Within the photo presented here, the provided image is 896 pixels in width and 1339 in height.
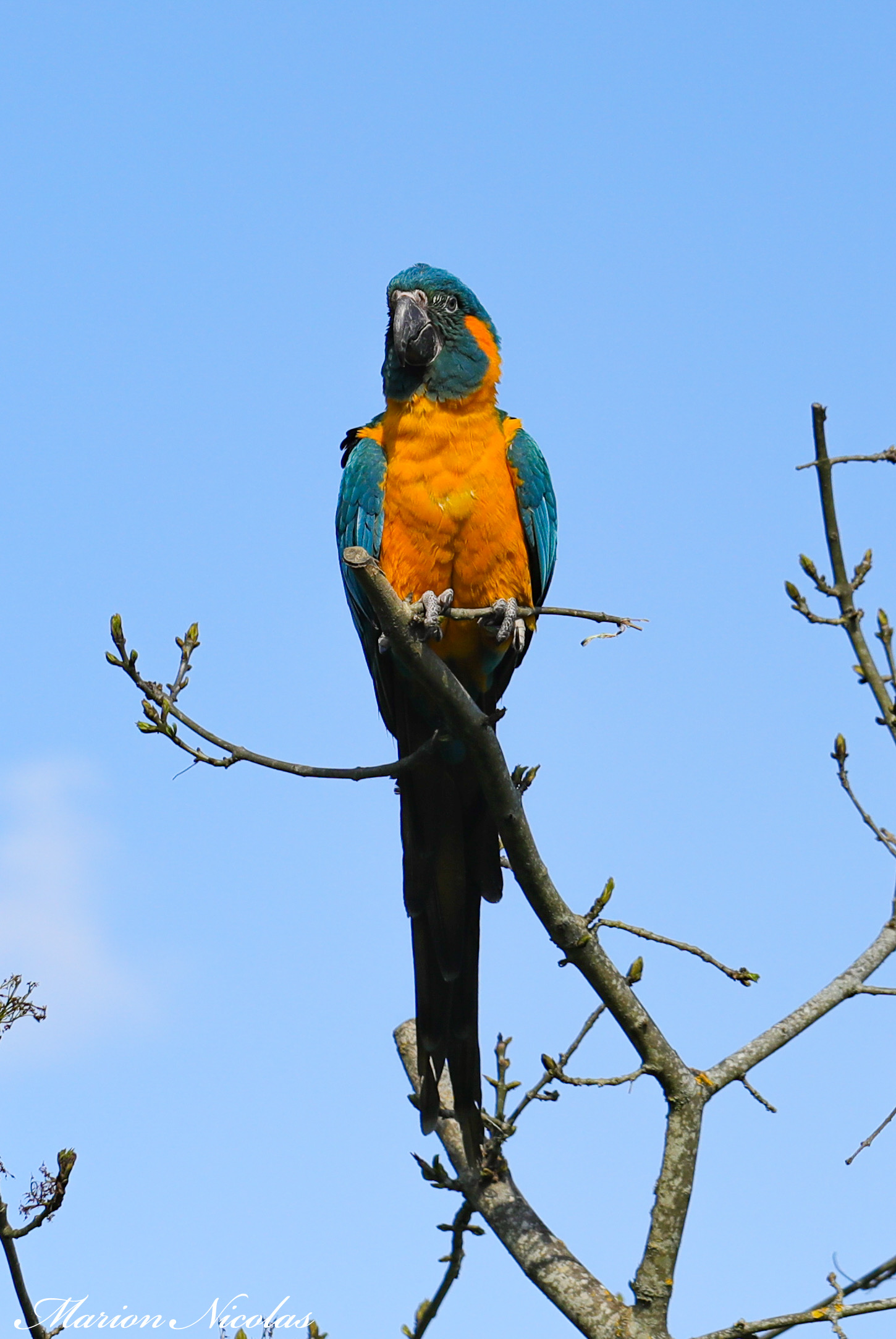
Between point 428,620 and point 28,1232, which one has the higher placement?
point 428,620

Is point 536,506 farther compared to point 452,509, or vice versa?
point 536,506

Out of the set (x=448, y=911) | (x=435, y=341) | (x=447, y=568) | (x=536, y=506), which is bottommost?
(x=448, y=911)

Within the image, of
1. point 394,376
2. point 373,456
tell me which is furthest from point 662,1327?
point 394,376

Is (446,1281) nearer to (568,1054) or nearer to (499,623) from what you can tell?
(568,1054)

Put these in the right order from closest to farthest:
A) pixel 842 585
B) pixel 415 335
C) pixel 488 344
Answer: pixel 842 585 → pixel 415 335 → pixel 488 344

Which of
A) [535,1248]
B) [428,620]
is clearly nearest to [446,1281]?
[535,1248]

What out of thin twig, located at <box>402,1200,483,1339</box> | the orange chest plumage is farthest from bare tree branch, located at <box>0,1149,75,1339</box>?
the orange chest plumage

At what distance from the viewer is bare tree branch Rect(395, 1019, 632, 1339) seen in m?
3.90

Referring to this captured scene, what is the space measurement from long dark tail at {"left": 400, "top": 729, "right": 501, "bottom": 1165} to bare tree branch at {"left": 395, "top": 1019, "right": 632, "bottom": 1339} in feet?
0.38

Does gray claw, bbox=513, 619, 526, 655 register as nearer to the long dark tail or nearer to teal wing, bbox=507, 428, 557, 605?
teal wing, bbox=507, 428, 557, 605

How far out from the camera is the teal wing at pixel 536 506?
16.8 feet

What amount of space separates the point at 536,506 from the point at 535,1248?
3075 mm

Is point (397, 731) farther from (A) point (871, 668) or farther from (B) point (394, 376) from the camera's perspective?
(A) point (871, 668)

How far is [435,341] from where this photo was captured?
17.0 feet
